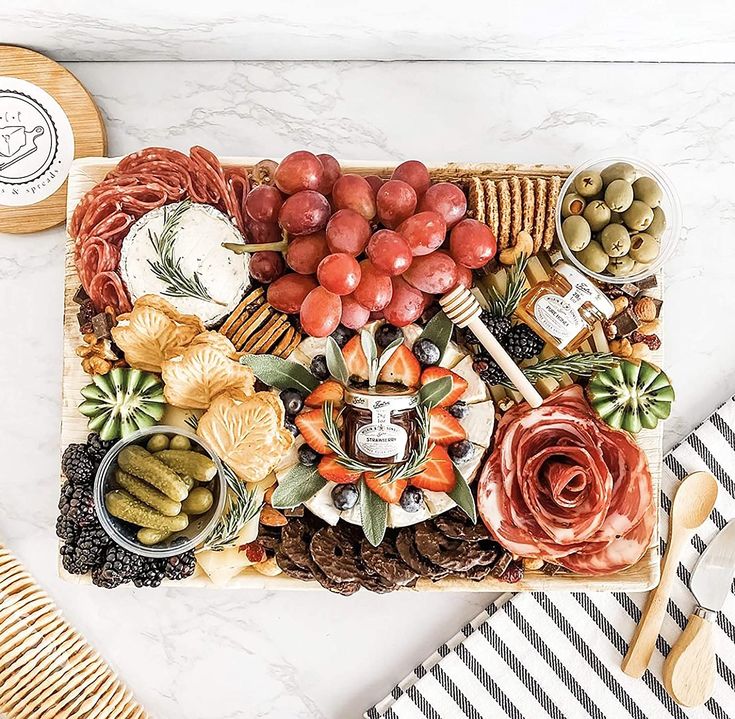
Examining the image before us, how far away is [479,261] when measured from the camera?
1180 mm

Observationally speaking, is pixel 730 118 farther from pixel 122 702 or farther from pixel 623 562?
pixel 122 702

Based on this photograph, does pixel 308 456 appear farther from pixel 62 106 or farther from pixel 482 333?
pixel 62 106

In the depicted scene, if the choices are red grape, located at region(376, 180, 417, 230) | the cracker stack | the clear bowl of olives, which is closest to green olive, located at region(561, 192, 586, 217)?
the clear bowl of olives

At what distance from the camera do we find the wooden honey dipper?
1.17 m

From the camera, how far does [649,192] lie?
1.18 meters

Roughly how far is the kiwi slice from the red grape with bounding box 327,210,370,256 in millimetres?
392

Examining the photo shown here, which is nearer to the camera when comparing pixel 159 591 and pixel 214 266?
pixel 214 266

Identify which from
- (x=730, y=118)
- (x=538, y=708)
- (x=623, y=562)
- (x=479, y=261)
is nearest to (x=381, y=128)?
(x=479, y=261)

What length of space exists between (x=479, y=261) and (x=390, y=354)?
182 mm

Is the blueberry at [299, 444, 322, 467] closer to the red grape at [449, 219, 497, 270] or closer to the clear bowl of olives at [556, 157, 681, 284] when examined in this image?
the red grape at [449, 219, 497, 270]

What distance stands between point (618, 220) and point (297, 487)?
597mm

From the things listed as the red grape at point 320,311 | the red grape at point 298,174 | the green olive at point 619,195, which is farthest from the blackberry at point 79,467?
the green olive at point 619,195

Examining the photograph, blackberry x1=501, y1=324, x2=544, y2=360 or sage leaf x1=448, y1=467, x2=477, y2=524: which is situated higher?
blackberry x1=501, y1=324, x2=544, y2=360

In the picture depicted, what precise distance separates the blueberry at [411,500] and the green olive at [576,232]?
16.2 inches
